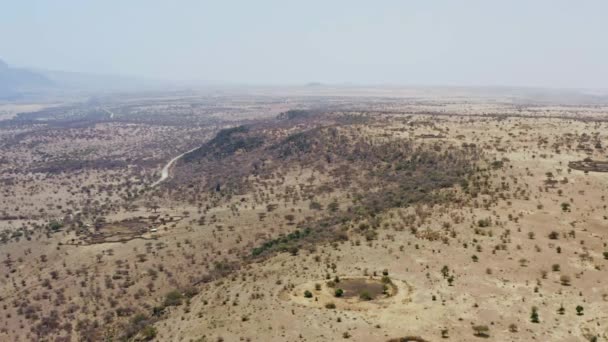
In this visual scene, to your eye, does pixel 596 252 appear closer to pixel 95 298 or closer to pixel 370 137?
pixel 95 298

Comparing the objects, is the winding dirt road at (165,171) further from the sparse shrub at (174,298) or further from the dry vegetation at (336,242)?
the sparse shrub at (174,298)

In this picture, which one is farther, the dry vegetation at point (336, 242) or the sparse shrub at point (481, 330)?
the dry vegetation at point (336, 242)

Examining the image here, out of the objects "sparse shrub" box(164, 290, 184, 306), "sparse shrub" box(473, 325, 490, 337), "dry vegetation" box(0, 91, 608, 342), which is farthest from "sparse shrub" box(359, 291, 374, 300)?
"sparse shrub" box(164, 290, 184, 306)

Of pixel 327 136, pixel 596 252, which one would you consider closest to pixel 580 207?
pixel 596 252

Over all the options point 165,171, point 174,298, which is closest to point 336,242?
point 174,298

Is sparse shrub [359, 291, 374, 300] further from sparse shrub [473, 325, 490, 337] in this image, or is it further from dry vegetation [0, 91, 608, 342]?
sparse shrub [473, 325, 490, 337]

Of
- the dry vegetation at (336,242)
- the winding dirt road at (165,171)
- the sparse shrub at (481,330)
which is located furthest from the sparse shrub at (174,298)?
the winding dirt road at (165,171)

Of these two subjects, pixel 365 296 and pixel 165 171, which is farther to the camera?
pixel 165 171

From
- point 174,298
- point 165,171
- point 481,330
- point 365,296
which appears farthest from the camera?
point 165,171

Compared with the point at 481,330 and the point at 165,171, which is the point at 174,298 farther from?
the point at 165,171
